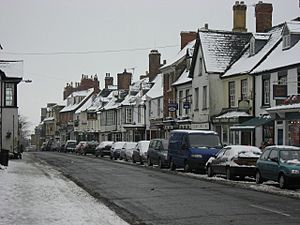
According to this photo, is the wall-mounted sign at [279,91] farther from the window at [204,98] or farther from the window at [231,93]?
the window at [204,98]

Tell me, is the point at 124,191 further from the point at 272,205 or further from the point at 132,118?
the point at 132,118

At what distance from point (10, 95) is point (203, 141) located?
68.7 ft

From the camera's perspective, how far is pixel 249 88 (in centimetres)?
3925

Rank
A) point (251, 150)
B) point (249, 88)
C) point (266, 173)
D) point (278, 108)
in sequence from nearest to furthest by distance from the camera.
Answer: point (266, 173) → point (251, 150) → point (278, 108) → point (249, 88)

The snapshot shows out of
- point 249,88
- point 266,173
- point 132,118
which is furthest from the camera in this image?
point 132,118

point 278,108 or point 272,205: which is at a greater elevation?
point 278,108

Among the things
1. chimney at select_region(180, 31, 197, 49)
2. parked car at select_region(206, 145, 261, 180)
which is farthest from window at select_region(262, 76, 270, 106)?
chimney at select_region(180, 31, 197, 49)

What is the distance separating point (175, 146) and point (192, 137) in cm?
175

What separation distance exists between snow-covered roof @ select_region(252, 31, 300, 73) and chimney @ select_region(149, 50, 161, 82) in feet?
98.9

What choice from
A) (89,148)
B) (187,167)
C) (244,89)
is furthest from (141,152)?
(89,148)

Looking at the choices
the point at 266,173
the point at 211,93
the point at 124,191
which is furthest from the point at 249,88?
the point at 124,191

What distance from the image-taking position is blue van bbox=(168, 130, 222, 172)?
100 ft

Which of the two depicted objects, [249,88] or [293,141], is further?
[249,88]

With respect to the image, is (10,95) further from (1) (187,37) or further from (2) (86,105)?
(2) (86,105)
